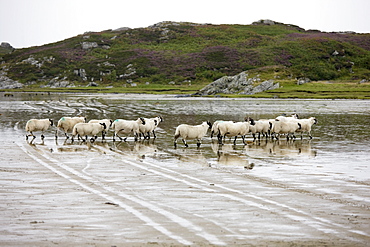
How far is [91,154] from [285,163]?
9389mm

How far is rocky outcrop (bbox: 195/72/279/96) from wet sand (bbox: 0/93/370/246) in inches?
3164

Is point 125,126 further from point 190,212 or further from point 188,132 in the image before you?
point 190,212

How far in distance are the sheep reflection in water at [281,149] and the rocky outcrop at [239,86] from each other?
7504cm

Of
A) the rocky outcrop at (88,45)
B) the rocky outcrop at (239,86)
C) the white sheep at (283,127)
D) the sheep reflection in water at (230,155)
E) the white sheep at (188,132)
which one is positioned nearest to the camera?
the sheep reflection in water at (230,155)

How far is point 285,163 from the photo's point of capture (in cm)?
2053

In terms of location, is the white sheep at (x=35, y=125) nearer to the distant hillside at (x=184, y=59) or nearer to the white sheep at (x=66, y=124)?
the white sheep at (x=66, y=124)

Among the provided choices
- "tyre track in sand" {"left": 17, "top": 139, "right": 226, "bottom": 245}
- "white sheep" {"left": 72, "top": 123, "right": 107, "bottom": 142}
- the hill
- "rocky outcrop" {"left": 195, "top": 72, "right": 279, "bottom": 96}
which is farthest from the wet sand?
the hill

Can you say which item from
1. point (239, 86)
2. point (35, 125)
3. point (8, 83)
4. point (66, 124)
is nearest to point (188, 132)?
point (66, 124)

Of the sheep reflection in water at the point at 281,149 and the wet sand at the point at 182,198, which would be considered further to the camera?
the sheep reflection in water at the point at 281,149

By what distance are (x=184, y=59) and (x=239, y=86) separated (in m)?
58.4

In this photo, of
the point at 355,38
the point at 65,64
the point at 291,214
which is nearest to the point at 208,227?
the point at 291,214

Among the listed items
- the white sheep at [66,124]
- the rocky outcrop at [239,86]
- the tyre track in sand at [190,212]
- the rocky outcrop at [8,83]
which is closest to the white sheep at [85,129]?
the white sheep at [66,124]

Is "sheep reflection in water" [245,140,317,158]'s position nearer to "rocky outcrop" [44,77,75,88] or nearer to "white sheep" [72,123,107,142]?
"white sheep" [72,123,107,142]

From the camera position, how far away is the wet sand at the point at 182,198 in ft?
33.2
